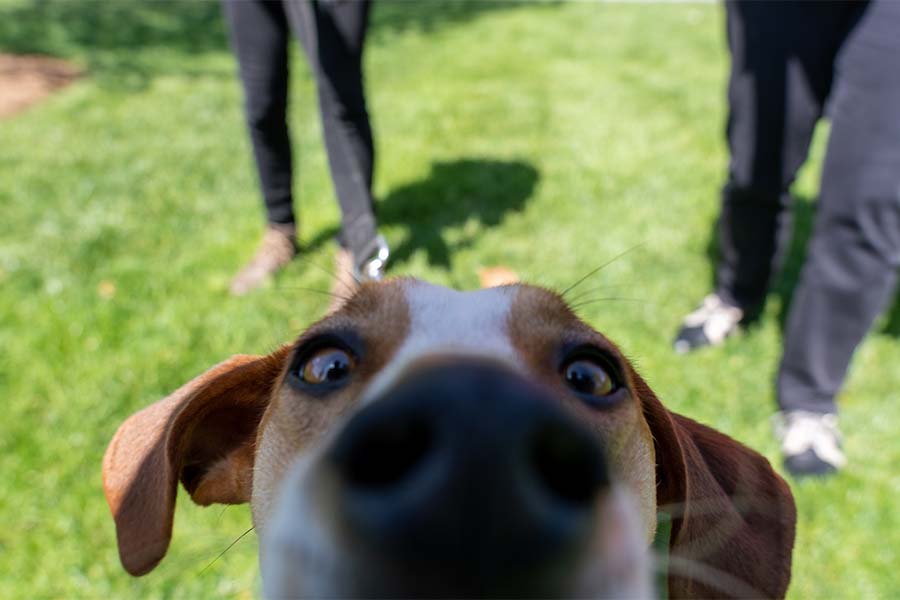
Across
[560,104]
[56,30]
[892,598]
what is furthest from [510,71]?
[892,598]

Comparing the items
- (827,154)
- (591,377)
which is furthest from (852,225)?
(591,377)

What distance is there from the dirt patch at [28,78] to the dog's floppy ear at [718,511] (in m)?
8.08

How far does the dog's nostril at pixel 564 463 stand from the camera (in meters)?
0.90

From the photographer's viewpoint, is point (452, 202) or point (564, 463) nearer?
point (564, 463)

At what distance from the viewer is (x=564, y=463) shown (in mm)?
914

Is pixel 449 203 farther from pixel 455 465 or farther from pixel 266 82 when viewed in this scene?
pixel 455 465

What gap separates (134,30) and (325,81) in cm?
912

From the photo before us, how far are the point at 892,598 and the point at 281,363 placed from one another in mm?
2734

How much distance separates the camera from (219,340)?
3.91 metres

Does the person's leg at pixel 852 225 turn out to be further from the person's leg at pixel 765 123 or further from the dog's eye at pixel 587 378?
the dog's eye at pixel 587 378

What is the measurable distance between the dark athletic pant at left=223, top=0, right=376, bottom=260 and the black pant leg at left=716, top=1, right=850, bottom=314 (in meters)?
2.00

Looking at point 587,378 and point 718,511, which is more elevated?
point 587,378

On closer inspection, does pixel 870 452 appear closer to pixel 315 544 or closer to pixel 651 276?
pixel 651 276

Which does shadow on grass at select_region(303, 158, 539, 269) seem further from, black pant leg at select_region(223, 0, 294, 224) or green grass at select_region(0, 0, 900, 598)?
black pant leg at select_region(223, 0, 294, 224)
